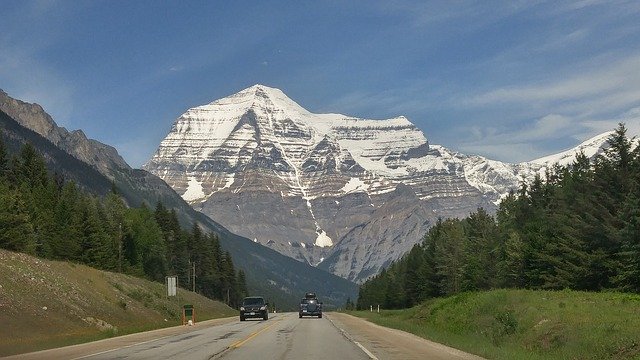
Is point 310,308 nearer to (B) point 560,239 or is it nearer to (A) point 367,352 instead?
(B) point 560,239

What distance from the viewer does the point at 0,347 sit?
34.3 m

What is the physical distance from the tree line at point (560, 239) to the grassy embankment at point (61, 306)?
37806 millimetres

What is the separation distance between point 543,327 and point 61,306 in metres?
34.4

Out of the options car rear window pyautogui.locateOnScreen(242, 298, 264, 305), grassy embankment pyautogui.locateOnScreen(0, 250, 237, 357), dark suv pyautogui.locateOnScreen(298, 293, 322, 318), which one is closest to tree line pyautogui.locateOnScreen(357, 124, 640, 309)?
dark suv pyautogui.locateOnScreen(298, 293, 322, 318)

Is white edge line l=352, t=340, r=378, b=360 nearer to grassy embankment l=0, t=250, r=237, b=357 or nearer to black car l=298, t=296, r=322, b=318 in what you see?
grassy embankment l=0, t=250, r=237, b=357

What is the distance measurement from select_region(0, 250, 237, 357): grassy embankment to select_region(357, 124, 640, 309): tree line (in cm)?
3781

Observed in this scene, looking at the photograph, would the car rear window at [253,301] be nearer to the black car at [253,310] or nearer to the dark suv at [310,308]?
the black car at [253,310]

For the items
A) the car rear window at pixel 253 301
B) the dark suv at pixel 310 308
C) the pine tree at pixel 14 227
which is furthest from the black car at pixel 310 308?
the pine tree at pixel 14 227

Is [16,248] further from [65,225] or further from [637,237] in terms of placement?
[637,237]

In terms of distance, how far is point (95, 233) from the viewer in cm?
9925

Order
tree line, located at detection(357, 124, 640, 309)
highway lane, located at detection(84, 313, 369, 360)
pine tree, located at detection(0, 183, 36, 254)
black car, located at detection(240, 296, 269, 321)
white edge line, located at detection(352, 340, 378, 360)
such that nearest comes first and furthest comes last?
1. white edge line, located at detection(352, 340, 378, 360)
2. highway lane, located at detection(84, 313, 369, 360)
3. tree line, located at detection(357, 124, 640, 309)
4. pine tree, located at detection(0, 183, 36, 254)
5. black car, located at detection(240, 296, 269, 321)

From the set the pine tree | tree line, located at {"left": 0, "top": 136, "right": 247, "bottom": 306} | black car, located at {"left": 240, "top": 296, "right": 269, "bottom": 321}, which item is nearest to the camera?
the pine tree

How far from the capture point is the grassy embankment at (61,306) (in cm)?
4175

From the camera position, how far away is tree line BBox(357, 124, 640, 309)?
6381cm
